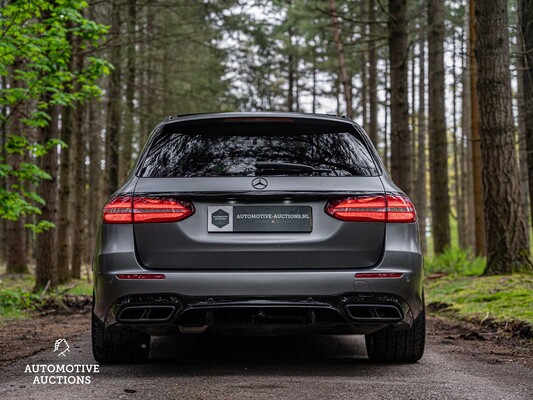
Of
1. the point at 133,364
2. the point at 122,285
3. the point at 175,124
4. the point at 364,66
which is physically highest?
the point at 364,66

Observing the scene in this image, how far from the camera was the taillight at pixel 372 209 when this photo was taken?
423cm

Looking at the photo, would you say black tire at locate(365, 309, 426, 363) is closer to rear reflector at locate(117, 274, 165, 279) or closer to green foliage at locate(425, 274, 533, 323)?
rear reflector at locate(117, 274, 165, 279)

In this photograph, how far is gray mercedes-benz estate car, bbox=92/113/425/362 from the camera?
13.6 ft

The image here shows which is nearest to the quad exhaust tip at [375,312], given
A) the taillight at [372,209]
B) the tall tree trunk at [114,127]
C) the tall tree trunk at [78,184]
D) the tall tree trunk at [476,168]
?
the taillight at [372,209]

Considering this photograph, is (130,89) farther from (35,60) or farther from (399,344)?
(399,344)

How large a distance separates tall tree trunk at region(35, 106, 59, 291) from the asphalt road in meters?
6.83

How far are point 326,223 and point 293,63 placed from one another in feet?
116

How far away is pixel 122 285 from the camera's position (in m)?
4.23

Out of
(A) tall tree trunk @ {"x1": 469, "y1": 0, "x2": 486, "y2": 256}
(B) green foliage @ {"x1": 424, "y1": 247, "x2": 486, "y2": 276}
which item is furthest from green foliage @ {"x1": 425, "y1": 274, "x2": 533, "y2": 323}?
(A) tall tree trunk @ {"x1": 469, "y1": 0, "x2": 486, "y2": 256}

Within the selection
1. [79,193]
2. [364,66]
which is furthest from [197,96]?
[364,66]

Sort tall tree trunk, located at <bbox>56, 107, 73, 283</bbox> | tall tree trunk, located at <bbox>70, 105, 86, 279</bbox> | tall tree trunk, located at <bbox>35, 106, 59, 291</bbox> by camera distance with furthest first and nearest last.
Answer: tall tree trunk, located at <bbox>70, 105, 86, 279</bbox> → tall tree trunk, located at <bbox>56, 107, 73, 283</bbox> → tall tree trunk, located at <bbox>35, 106, 59, 291</bbox>

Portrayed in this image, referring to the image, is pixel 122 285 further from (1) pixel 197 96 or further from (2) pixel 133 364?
(1) pixel 197 96

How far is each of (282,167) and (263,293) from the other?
0.80m

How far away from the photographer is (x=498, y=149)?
1054 cm
